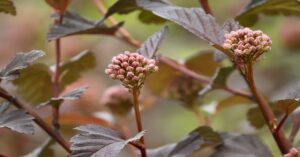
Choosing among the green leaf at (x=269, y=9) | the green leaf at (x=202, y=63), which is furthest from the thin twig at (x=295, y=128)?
the green leaf at (x=202, y=63)

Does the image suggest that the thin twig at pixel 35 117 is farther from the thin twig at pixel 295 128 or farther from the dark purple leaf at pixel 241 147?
the thin twig at pixel 295 128

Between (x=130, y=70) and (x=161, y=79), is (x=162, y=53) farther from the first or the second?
(x=130, y=70)

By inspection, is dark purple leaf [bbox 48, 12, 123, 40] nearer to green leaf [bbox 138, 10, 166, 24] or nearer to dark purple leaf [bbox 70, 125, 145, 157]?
green leaf [bbox 138, 10, 166, 24]

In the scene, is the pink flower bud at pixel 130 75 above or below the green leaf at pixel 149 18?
below

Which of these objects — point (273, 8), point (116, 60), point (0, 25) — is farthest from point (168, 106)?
point (116, 60)

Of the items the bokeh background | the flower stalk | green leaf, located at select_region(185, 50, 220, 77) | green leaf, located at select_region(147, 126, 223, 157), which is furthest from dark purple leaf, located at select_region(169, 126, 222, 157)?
the bokeh background

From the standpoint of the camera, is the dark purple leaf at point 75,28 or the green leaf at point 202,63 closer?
the dark purple leaf at point 75,28

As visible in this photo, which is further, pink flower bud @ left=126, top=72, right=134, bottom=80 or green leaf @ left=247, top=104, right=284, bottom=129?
green leaf @ left=247, top=104, right=284, bottom=129

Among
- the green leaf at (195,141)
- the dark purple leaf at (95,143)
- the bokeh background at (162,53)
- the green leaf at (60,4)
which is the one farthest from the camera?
the bokeh background at (162,53)
